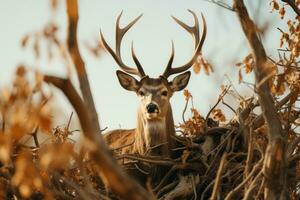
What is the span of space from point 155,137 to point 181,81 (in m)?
1.27

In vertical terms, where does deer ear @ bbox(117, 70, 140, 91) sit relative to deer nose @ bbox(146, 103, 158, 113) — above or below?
above

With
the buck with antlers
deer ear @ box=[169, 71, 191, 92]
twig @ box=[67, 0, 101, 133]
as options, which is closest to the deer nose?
the buck with antlers

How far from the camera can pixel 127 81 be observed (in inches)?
380

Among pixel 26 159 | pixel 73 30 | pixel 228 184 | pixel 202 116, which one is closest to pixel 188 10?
pixel 202 116

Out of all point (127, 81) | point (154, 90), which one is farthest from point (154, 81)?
point (127, 81)

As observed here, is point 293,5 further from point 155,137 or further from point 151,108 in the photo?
point 155,137

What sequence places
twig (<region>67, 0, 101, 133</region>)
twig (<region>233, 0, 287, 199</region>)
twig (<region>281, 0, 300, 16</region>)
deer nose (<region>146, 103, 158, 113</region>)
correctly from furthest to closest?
deer nose (<region>146, 103, 158, 113</region>) → twig (<region>281, 0, 300, 16</region>) → twig (<region>233, 0, 287, 199</region>) → twig (<region>67, 0, 101, 133</region>)

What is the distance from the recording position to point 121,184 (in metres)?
3.30

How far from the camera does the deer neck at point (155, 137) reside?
8643mm

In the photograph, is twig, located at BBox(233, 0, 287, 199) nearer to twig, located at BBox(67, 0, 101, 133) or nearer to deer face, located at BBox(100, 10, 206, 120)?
twig, located at BBox(67, 0, 101, 133)

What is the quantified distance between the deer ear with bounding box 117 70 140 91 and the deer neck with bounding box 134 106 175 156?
69cm

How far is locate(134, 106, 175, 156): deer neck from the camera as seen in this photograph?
8643 millimetres

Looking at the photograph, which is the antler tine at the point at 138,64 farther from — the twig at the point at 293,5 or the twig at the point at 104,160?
the twig at the point at 104,160

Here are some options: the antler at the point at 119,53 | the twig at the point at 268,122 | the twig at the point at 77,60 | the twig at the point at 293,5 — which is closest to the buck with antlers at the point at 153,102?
the antler at the point at 119,53
